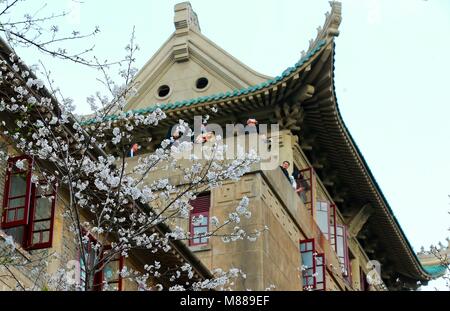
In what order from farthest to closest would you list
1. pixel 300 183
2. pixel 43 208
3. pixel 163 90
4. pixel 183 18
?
1. pixel 183 18
2. pixel 163 90
3. pixel 300 183
4. pixel 43 208

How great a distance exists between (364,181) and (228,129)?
5.99m

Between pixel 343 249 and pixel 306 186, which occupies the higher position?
pixel 306 186

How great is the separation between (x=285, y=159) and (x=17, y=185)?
1149cm

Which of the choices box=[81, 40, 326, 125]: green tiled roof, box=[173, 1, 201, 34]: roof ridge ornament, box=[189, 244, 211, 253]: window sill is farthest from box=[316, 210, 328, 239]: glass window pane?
box=[173, 1, 201, 34]: roof ridge ornament

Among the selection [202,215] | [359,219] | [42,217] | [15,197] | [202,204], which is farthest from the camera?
[359,219]

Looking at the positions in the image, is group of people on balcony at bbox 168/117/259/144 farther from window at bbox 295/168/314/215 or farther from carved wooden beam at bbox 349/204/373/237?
carved wooden beam at bbox 349/204/373/237

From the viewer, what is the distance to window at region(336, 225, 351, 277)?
32125mm

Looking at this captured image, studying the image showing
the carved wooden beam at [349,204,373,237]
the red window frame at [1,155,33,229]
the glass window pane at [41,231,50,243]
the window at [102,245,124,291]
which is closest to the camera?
the red window frame at [1,155,33,229]

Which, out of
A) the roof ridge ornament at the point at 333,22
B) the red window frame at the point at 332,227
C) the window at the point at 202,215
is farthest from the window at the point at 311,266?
the roof ridge ornament at the point at 333,22

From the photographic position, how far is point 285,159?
95.2ft

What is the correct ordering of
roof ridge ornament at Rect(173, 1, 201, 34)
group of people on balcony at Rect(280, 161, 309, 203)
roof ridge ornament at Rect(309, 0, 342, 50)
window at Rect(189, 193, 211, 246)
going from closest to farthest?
1. window at Rect(189, 193, 211, 246)
2. roof ridge ornament at Rect(309, 0, 342, 50)
3. group of people on balcony at Rect(280, 161, 309, 203)
4. roof ridge ornament at Rect(173, 1, 201, 34)

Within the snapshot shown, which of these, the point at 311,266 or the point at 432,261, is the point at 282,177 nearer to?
the point at 311,266

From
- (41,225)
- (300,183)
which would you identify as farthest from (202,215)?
(41,225)
